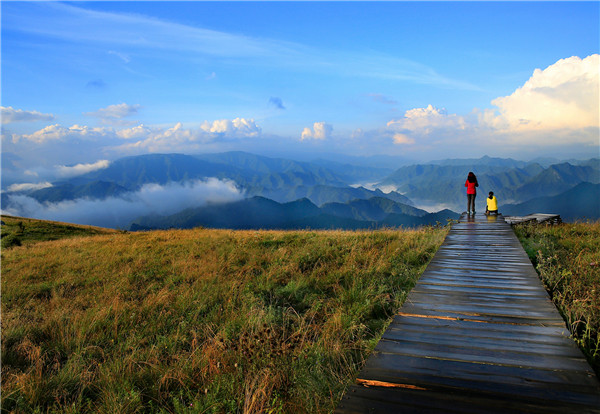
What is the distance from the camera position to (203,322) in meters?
6.84

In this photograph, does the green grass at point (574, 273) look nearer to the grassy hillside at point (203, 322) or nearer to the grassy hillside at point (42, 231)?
the grassy hillside at point (203, 322)

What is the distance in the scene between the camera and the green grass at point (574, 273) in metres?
4.52

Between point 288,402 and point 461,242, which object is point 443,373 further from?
point 461,242

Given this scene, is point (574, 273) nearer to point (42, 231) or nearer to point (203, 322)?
point (203, 322)

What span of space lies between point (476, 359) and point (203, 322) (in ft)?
17.0

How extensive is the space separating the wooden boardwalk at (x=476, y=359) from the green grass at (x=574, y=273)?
0.42 m

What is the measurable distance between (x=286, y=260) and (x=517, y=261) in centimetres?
662

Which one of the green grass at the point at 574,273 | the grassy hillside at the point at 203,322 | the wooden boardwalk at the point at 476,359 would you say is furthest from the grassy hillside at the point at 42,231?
the wooden boardwalk at the point at 476,359

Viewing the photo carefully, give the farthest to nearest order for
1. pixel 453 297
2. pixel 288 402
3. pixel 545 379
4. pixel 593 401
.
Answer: pixel 453 297, pixel 288 402, pixel 545 379, pixel 593 401

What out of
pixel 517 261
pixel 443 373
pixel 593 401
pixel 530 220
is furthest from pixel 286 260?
pixel 530 220

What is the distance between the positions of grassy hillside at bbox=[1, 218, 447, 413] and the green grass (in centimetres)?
266

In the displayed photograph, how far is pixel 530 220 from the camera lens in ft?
55.7

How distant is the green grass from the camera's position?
4520mm

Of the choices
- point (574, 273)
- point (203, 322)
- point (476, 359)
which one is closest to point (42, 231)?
point (203, 322)
